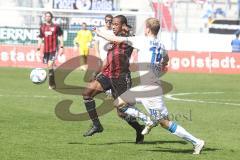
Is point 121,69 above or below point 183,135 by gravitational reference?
above

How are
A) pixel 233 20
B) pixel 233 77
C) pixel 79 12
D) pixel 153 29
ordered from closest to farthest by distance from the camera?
pixel 153 29
pixel 233 77
pixel 79 12
pixel 233 20

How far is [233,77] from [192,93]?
1035cm

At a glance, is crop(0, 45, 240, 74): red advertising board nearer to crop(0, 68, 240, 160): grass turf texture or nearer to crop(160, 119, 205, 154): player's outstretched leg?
crop(0, 68, 240, 160): grass turf texture

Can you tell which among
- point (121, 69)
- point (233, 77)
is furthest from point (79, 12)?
point (121, 69)

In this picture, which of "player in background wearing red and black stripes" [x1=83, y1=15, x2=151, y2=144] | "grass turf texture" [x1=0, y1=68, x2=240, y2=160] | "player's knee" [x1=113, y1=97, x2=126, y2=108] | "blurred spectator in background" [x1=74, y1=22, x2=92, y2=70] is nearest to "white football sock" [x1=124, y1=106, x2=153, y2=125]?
"player's knee" [x1=113, y1=97, x2=126, y2=108]

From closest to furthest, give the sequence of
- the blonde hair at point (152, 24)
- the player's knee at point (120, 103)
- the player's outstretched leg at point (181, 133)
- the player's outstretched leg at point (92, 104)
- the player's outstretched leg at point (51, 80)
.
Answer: the blonde hair at point (152, 24) → the player's outstretched leg at point (181, 133) → the player's knee at point (120, 103) → the player's outstretched leg at point (92, 104) → the player's outstretched leg at point (51, 80)

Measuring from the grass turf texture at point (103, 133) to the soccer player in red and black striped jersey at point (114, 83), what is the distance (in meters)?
0.31

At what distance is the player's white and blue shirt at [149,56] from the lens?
38.0 ft

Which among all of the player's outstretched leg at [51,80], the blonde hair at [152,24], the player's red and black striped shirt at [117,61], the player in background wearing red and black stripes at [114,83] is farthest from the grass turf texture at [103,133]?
the blonde hair at [152,24]

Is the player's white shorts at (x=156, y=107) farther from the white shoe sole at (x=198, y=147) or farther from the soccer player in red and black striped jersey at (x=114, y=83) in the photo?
the soccer player in red and black striped jersey at (x=114, y=83)

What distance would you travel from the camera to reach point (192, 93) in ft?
82.7

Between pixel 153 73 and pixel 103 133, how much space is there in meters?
2.78

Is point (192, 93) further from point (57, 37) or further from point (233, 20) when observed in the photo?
point (233, 20)

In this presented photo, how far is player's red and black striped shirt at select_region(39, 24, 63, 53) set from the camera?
26.2 metres
